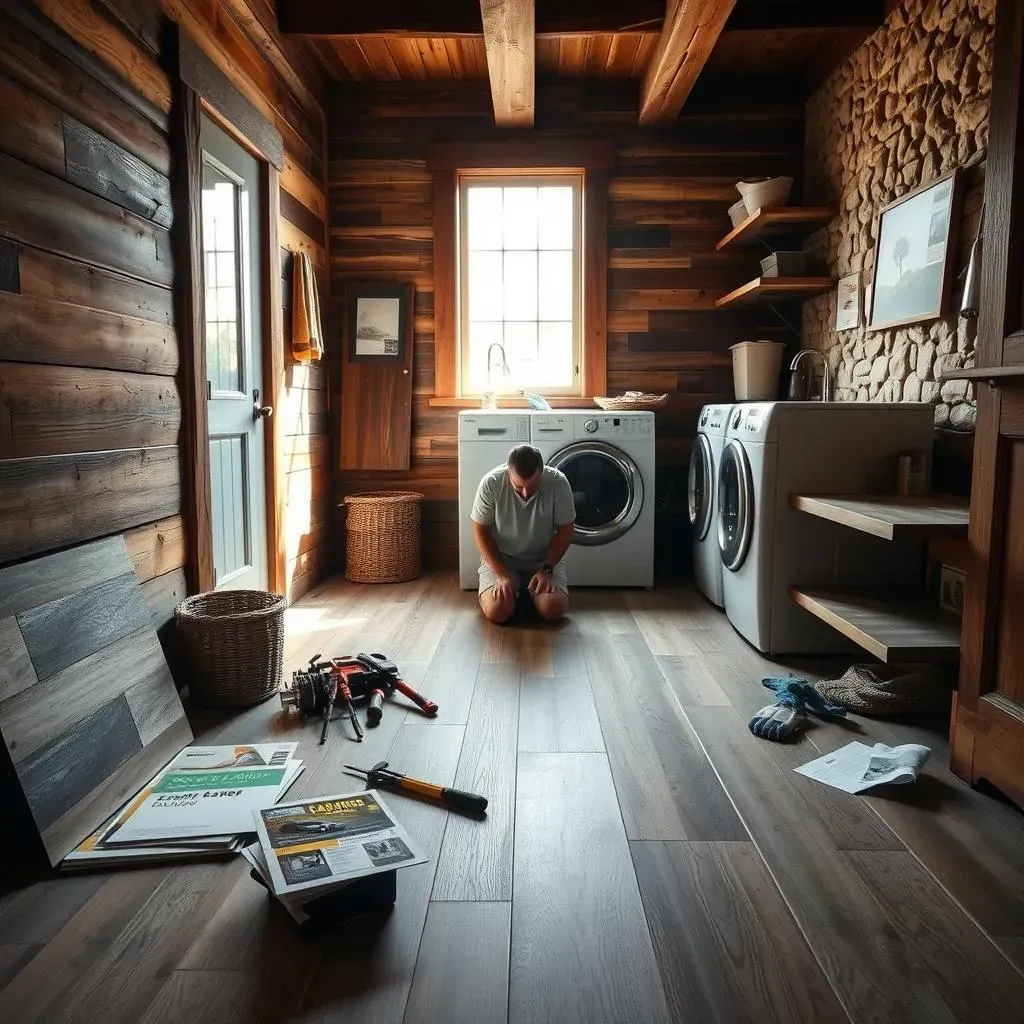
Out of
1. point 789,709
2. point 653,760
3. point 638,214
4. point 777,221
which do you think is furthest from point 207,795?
point 638,214

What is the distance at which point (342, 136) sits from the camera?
15.3 feet

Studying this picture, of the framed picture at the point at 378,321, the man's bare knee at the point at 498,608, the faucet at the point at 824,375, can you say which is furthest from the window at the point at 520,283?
the man's bare knee at the point at 498,608

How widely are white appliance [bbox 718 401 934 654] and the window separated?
1.95 m

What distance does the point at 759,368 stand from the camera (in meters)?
4.38

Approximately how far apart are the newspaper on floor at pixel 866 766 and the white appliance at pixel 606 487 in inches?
79.2

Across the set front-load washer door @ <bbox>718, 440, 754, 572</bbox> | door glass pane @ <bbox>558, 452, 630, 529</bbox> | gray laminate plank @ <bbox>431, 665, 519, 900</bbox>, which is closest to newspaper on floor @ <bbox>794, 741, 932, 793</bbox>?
gray laminate plank @ <bbox>431, 665, 519, 900</bbox>

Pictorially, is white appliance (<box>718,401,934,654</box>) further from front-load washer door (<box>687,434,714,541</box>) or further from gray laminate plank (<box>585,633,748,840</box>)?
front-load washer door (<box>687,434,714,541</box>)

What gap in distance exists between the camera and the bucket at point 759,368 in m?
4.34

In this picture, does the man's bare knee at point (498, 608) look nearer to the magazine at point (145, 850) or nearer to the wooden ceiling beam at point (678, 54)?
the magazine at point (145, 850)

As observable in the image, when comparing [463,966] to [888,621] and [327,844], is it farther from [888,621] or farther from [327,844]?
[888,621]

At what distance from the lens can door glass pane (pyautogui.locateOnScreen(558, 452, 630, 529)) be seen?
418 centimetres

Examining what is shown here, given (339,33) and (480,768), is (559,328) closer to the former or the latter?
(339,33)

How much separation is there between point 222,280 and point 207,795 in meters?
2.07

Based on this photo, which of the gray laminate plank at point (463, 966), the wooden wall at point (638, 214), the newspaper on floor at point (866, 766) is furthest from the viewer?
the wooden wall at point (638, 214)
